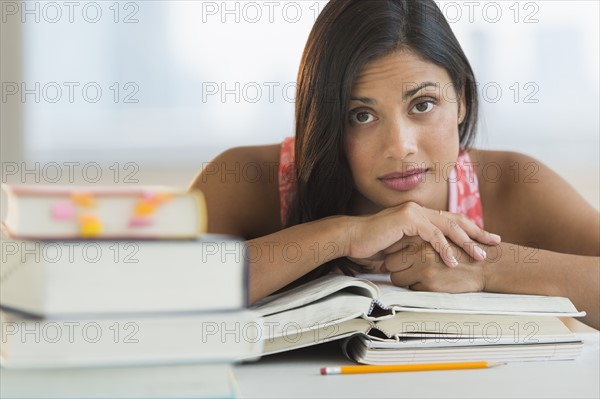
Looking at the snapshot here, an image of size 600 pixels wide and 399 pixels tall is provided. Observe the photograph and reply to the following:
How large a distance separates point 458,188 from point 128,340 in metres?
1.14

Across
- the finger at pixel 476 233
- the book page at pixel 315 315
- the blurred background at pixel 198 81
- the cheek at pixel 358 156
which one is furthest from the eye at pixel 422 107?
the blurred background at pixel 198 81

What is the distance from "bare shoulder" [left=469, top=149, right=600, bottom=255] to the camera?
1.51m

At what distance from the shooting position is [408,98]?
4.24 ft

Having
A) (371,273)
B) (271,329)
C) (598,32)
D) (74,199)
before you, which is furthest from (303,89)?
(598,32)

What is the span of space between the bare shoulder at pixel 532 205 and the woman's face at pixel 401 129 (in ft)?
0.91

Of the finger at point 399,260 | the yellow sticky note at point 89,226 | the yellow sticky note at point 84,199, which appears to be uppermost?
the yellow sticky note at point 84,199

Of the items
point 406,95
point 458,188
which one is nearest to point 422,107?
point 406,95

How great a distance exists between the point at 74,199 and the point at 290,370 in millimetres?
410

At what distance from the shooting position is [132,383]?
57cm

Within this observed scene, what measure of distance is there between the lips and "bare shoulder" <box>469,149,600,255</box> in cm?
35

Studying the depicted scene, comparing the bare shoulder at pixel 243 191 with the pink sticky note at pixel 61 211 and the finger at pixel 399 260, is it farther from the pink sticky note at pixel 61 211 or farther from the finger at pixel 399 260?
the pink sticky note at pixel 61 211

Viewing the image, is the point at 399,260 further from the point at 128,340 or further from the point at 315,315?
the point at 128,340

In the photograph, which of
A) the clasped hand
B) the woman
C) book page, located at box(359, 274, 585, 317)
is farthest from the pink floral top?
book page, located at box(359, 274, 585, 317)

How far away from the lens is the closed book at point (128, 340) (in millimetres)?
547
